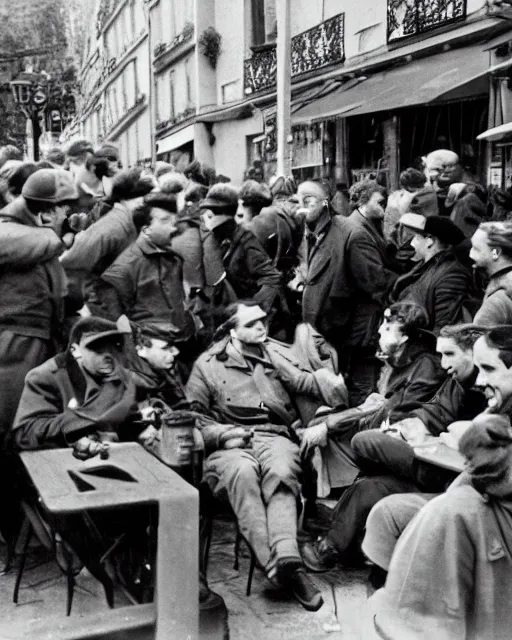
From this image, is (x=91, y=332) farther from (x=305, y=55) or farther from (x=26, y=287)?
(x=305, y=55)

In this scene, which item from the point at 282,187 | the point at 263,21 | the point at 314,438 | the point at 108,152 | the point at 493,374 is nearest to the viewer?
the point at 493,374

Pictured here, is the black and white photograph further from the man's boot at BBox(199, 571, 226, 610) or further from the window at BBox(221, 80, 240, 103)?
the window at BBox(221, 80, 240, 103)

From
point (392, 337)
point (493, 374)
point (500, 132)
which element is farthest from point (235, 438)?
point (500, 132)

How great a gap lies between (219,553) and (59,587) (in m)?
0.90

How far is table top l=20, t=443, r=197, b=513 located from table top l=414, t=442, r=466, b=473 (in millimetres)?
1028

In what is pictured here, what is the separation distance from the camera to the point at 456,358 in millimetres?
4758

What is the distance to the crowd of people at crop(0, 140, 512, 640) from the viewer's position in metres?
3.58

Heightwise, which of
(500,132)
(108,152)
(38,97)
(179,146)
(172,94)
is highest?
(172,94)

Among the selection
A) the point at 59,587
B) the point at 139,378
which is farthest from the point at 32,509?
the point at 139,378

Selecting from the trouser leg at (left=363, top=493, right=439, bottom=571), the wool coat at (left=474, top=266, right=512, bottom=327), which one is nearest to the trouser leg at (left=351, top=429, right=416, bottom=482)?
the trouser leg at (left=363, top=493, right=439, bottom=571)

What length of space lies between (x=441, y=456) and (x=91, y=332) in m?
1.77

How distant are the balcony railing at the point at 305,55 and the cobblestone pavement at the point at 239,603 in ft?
45.6

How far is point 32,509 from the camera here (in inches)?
200

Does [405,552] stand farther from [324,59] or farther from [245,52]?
[245,52]
